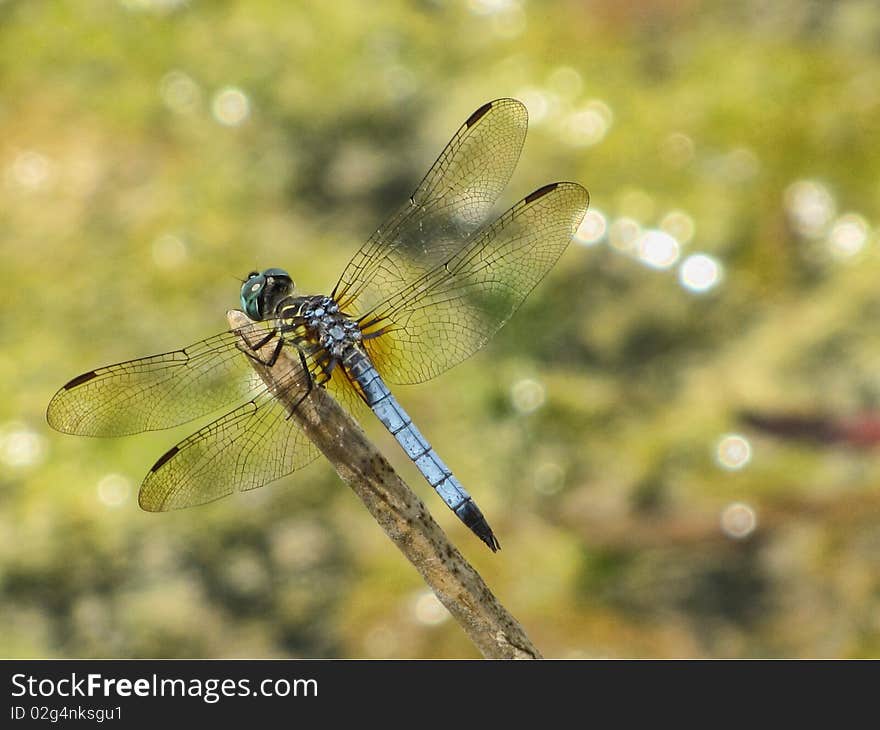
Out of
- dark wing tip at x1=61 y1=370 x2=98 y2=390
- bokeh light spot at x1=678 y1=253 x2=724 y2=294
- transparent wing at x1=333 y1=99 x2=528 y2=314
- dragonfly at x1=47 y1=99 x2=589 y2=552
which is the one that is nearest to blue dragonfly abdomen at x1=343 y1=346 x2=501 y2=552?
dragonfly at x1=47 y1=99 x2=589 y2=552

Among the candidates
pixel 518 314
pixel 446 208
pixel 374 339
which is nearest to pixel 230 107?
pixel 518 314

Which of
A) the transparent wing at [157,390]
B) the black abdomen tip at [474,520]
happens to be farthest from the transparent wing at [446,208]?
the black abdomen tip at [474,520]

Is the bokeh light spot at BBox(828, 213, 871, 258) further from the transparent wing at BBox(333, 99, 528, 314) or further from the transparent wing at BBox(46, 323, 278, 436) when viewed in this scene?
the transparent wing at BBox(46, 323, 278, 436)

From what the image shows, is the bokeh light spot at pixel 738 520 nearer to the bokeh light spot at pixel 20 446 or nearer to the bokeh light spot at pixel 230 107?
the bokeh light spot at pixel 20 446

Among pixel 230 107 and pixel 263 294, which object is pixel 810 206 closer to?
pixel 263 294

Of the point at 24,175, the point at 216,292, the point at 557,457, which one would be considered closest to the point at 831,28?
the point at 557,457
